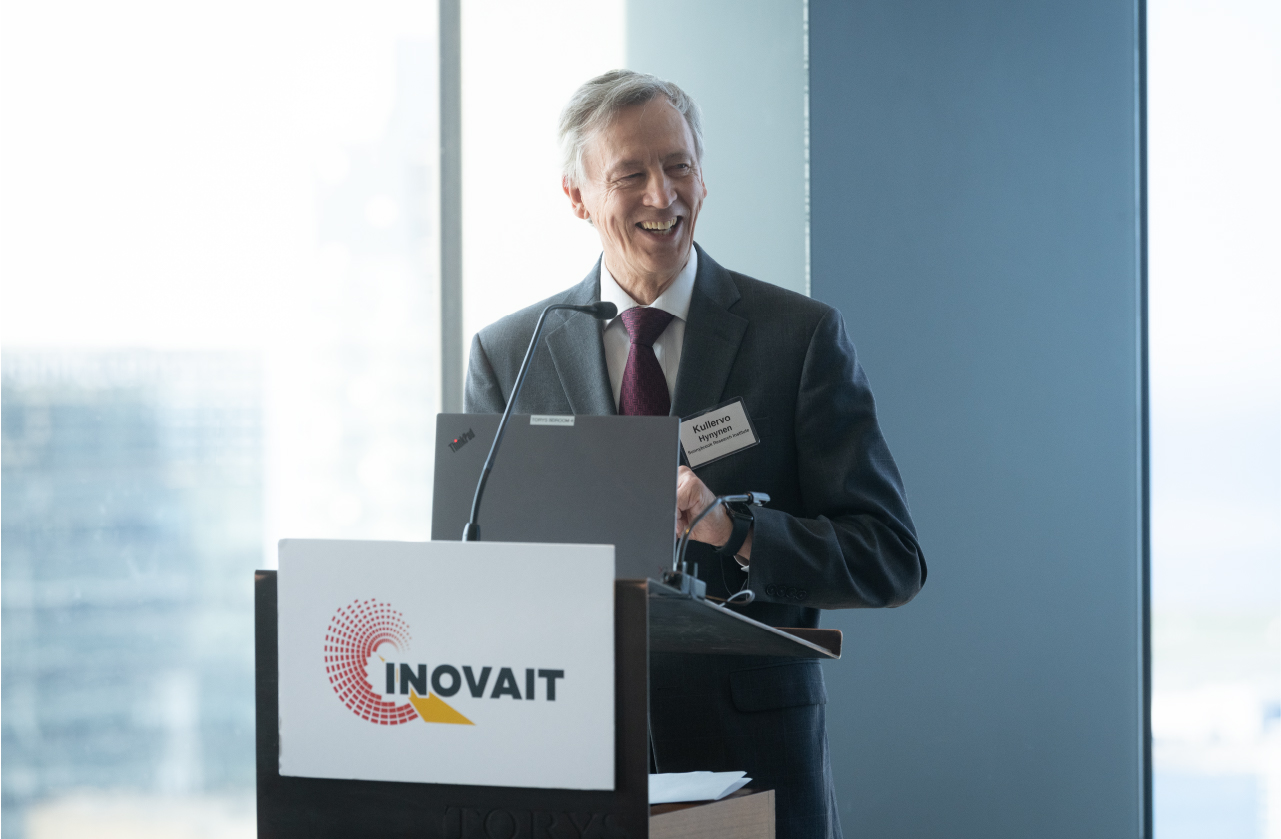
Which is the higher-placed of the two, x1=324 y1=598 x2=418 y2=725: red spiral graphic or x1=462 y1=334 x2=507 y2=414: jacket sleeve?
x1=462 y1=334 x2=507 y2=414: jacket sleeve

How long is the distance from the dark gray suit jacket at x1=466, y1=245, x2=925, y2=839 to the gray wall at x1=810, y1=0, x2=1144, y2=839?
1.15m

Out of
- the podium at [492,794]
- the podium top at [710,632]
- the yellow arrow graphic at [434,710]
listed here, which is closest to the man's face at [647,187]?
the podium top at [710,632]

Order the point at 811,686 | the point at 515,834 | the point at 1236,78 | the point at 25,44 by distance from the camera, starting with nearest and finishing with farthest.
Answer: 1. the point at 515,834
2. the point at 811,686
3. the point at 1236,78
4. the point at 25,44

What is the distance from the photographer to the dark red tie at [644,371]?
5.33 ft

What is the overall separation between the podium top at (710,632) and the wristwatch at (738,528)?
0.25 meters

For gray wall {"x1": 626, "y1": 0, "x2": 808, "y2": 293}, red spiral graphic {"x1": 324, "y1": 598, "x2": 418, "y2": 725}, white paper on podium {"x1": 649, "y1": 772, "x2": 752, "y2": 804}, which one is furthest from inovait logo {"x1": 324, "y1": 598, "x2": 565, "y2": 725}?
gray wall {"x1": 626, "y1": 0, "x2": 808, "y2": 293}

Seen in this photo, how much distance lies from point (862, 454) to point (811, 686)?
36cm

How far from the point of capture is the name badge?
5.15ft

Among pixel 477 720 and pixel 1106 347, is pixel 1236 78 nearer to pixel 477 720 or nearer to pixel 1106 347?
pixel 1106 347

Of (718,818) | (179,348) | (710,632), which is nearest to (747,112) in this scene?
(179,348)

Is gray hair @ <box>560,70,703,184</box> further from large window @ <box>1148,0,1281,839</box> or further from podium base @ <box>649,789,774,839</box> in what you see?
large window @ <box>1148,0,1281,839</box>

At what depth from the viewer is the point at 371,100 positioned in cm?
307

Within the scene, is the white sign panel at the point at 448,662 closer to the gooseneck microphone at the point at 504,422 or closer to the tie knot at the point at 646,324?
the gooseneck microphone at the point at 504,422

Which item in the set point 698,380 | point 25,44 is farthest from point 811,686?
point 25,44
